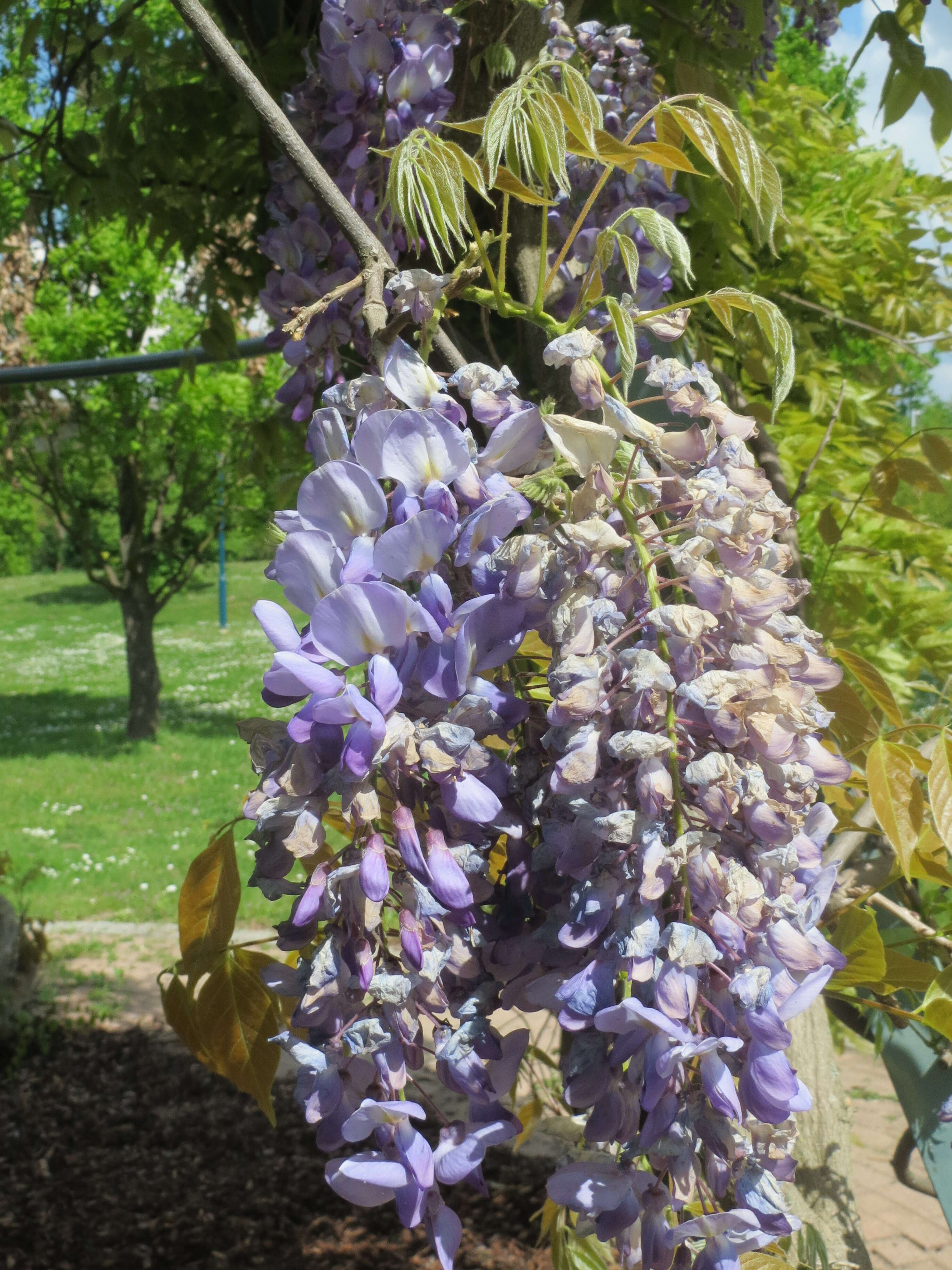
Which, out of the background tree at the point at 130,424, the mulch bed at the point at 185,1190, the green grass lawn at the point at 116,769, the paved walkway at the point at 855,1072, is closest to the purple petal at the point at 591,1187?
the paved walkway at the point at 855,1072

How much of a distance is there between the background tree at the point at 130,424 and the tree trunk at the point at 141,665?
0.01 meters

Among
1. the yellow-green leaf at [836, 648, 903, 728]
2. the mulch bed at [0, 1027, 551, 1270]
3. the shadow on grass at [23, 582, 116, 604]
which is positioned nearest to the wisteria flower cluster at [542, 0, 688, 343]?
the yellow-green leaf at [836, 648, 903, 728]

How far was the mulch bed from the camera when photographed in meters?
2.79

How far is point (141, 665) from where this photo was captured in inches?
438

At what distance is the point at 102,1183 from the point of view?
3205 millimetres

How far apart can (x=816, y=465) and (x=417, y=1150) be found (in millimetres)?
1762

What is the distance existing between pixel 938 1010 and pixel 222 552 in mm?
20243

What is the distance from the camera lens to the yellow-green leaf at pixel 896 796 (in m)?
0.82

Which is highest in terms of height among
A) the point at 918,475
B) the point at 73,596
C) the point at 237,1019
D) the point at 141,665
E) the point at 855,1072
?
the point at 918,475

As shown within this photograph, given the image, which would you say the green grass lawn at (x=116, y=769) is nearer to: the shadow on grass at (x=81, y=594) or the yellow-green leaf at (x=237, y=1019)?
the yellow-green leaf at (x=237, y=1019)

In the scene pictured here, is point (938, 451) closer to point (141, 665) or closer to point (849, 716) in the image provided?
point (849, 716)

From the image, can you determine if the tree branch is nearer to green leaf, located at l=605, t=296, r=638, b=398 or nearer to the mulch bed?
green leaf, located at l=605, t=296, r=638, b=398

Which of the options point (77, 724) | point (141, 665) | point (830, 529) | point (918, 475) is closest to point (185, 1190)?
point (830, 529)

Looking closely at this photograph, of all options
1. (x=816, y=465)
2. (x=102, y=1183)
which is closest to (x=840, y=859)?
(x=816, y=465)
